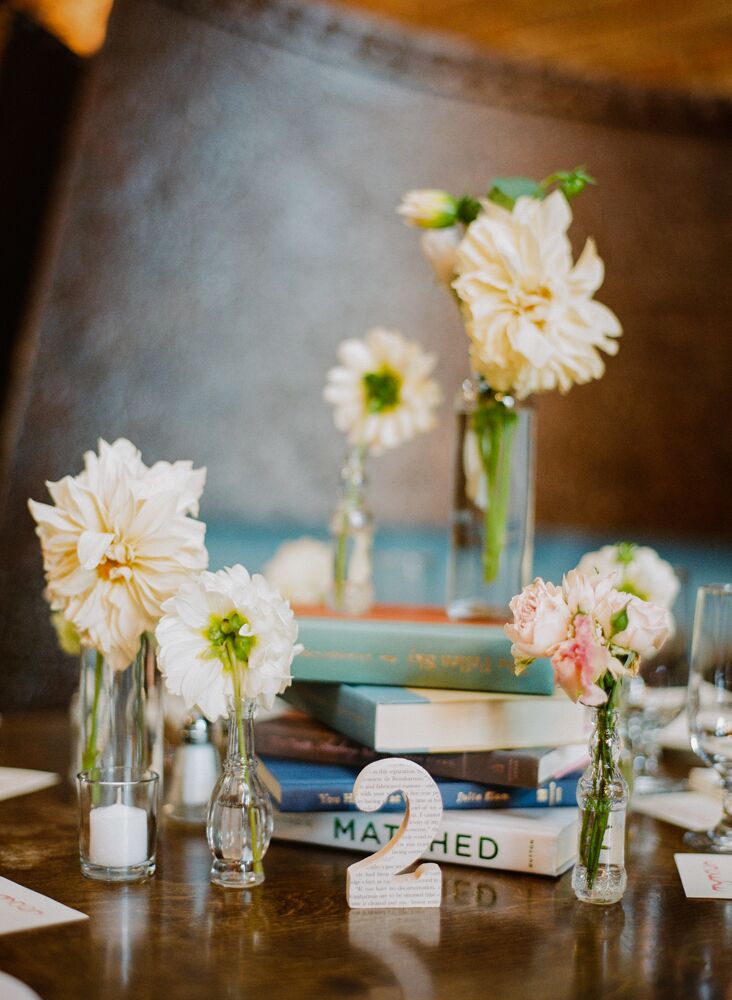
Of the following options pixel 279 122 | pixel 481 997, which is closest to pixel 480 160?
pixel 279 122

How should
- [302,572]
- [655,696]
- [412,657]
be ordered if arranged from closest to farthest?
[412,657]
[655,696]
[302,572]

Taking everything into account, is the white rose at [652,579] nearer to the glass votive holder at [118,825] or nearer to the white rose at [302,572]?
the white rose at [302,572]

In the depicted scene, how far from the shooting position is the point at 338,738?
1.01m

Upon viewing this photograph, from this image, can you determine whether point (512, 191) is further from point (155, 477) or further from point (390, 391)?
point (155, 477)

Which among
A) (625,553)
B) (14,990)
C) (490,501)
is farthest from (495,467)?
(14,990)

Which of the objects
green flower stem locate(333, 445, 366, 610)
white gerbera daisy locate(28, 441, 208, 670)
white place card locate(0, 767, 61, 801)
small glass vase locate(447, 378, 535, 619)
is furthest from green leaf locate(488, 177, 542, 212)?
white place card locate(0, 767, 61, 801)

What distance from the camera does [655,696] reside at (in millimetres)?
1220

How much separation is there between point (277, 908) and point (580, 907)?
231 millimetres

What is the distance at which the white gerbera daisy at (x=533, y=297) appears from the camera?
0.99 metres

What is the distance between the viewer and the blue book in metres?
0.96

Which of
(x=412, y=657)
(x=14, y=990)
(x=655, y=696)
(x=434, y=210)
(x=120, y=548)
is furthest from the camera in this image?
(x=655, y=696)

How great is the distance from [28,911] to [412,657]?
38cm

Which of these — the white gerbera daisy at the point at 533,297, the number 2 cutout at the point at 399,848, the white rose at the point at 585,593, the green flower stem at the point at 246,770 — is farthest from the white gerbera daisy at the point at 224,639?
the white gerbera daisy at the point at 533,297

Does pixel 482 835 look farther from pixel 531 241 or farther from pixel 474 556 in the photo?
pixel 531 241
